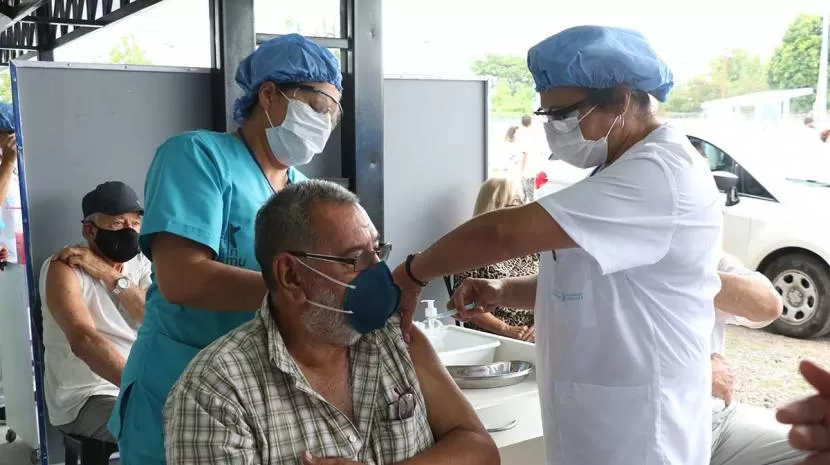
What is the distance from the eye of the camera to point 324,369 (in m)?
1.53

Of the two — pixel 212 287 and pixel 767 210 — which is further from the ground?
pixel 212 287

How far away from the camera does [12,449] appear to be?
4102 mm

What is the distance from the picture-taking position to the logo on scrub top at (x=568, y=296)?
1.61 meters

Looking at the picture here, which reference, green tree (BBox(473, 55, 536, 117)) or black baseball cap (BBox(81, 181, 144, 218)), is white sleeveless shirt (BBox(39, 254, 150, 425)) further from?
green tree (BBox(473, 55, 536, 117))

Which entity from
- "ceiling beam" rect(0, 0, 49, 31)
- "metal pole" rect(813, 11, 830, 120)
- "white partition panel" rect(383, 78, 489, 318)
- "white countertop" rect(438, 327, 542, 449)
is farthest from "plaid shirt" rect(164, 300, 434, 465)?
"metal pole" rect(813, 11, 830, 120)

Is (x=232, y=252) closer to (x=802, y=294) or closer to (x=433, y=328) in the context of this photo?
(x=433, y=328)

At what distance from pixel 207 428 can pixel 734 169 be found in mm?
5722

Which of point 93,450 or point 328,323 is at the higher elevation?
point 328,323

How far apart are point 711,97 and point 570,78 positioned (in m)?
13.8

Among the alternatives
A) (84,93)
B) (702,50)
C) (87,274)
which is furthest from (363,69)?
(702,50)

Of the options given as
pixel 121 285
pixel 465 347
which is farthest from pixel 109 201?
pixel 465 347

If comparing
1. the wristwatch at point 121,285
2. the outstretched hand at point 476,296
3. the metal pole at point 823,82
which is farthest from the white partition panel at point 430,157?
the metal pole at point 823,82

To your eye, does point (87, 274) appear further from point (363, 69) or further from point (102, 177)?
point (363, 69)

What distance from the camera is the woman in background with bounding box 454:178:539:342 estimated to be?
343cm
